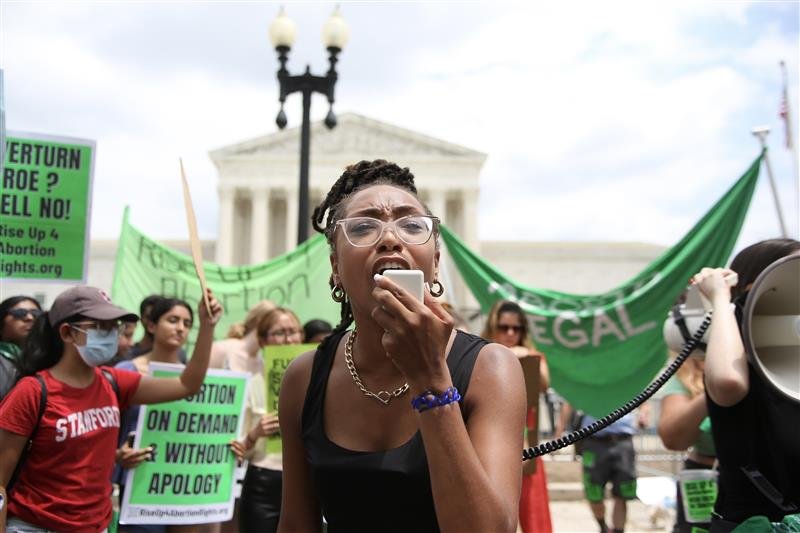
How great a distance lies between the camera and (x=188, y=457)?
13.9 ft

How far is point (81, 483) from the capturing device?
3.08 m

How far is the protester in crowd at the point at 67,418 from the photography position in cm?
297

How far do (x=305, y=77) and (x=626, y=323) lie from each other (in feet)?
19.6

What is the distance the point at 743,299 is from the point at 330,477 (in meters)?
1.44

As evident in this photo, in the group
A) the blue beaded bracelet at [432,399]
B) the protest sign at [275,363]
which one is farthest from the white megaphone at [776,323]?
the protest sign at [275,363]

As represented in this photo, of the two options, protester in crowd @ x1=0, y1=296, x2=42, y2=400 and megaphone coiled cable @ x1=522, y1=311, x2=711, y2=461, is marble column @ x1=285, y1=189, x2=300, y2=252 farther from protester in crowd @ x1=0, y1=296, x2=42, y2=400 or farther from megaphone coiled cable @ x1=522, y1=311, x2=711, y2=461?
megaphone coiled cable @ x1=522, y1=311, x2=711, y2=461

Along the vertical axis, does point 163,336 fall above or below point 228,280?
below

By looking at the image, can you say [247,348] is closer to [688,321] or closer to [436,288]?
[688,321]

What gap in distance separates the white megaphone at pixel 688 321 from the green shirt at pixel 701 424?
666mm

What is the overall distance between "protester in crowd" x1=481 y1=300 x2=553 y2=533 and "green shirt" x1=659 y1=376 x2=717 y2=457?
26.1 inches

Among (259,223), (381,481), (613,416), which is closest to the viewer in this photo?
(381,481)

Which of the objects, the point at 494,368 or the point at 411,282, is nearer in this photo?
the point at 411,282

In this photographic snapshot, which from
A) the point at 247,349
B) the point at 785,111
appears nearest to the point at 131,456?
the point at 247,349

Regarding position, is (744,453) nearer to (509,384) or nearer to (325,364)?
(509,384)
